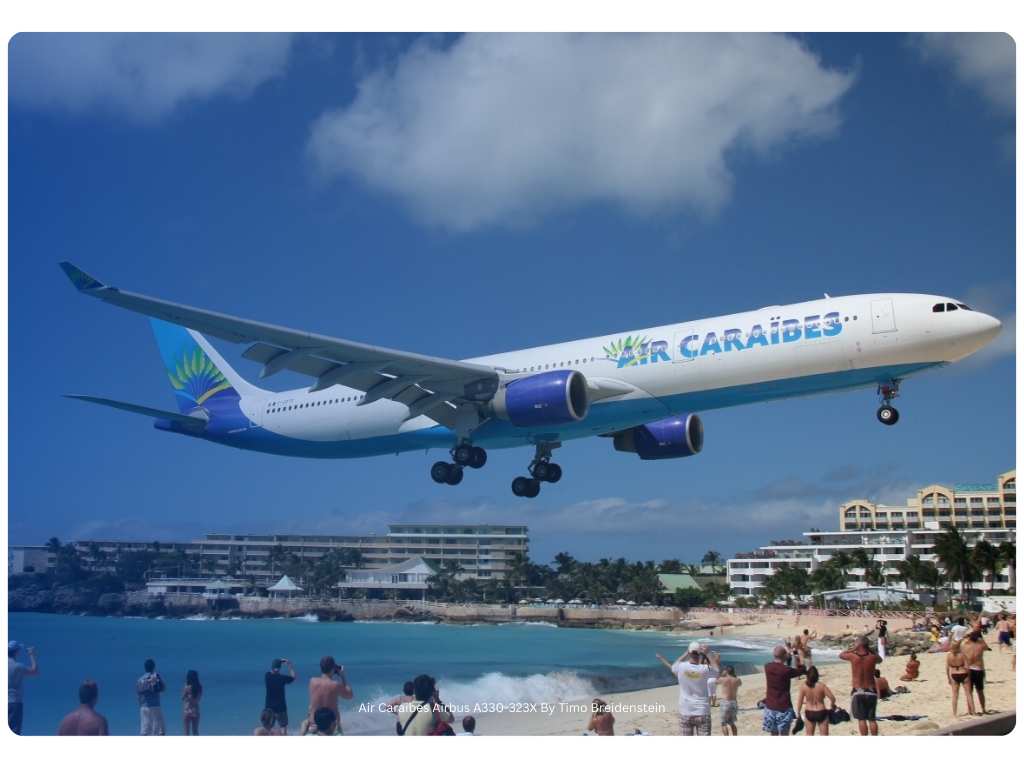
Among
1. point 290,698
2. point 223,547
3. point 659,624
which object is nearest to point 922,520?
point 659,624

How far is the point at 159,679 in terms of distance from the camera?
12.2 m

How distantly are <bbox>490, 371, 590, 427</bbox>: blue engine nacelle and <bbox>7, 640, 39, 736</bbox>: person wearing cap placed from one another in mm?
10888

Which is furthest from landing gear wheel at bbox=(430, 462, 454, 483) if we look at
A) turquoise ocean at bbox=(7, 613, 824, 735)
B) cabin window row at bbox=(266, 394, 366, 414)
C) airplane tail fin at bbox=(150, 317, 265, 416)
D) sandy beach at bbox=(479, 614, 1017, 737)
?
sandy beach at bbox=(479, 614, 1017, 737)

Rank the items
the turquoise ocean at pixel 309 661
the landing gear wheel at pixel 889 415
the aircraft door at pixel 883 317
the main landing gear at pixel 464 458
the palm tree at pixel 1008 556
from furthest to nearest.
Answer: the palm tree at pixel 1008 556 → the main landing gear at pixel 464 458 → the landing gear wheel at pixel 889 415 → the aircraft door at pixel 883 317 → the turquoise ocean at pixel 309 661

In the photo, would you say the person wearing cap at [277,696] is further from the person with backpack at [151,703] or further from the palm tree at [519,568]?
the palm tree at [519,568]

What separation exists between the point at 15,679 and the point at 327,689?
404 cm

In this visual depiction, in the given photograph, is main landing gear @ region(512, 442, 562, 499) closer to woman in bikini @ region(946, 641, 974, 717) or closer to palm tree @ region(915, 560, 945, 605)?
woman in bikini @ region(946, 641, 974, 717)

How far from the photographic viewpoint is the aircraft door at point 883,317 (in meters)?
17.7

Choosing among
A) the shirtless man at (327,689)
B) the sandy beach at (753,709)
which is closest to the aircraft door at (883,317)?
the sandy beach at (753,709)

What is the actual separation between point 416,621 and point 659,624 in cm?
1043

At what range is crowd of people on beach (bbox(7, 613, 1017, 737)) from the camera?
11.0m

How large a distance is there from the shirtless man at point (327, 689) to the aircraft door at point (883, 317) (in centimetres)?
1224

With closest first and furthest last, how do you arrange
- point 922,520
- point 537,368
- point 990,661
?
point 990,661 → point 537,368 → point 922,520

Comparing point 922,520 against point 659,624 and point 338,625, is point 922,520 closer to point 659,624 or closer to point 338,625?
point 659,624
